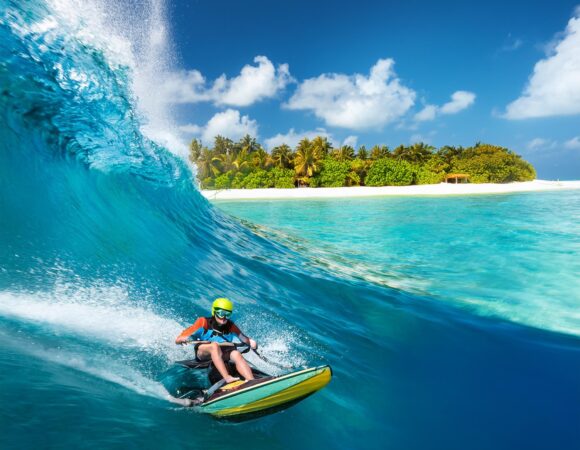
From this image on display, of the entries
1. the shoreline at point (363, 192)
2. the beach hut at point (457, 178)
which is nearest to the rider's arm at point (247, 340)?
the shoreline at point (363, 192)

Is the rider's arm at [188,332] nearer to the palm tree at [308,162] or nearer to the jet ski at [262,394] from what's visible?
the jet ski at [262,394]

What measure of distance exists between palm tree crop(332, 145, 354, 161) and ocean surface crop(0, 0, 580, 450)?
5503 centimetres

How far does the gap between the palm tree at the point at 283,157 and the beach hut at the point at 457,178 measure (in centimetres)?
2460

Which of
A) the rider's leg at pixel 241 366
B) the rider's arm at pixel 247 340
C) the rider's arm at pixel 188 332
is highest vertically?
the rider's arm at pixel 188 332

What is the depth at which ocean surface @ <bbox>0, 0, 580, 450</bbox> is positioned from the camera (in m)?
3.74

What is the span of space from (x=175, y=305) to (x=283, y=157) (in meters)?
58.3

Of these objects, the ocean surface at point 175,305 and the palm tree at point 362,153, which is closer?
the ocean surface at point 175,305

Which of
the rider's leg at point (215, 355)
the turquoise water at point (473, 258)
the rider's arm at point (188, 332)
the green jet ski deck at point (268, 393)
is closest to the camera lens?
the green jet ski deck at point (268, 393)

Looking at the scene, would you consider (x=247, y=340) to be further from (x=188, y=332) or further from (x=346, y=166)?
(x=346, y=166)

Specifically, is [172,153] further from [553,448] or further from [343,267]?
[553,448]

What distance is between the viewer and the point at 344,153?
68.8 meters

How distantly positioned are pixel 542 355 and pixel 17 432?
6.60m

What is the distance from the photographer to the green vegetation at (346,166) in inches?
2375

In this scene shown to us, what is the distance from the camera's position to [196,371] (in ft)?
14.1
